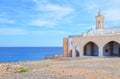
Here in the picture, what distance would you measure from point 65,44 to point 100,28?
7.60 metres

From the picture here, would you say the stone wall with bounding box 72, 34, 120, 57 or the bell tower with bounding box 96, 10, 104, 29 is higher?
the bell tower with bounding box 96, 10, 104, 29

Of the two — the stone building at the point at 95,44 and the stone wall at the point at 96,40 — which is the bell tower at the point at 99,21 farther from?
the stone wall at the point at 96,40

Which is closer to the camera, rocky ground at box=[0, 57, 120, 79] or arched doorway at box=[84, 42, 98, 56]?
rocky ground at box=[0, 57, 120, 79]

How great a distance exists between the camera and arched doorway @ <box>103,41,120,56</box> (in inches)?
1393

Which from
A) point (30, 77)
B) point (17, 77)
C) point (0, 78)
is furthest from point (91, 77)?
point (0, 78)

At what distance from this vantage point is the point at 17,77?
13.0 metres

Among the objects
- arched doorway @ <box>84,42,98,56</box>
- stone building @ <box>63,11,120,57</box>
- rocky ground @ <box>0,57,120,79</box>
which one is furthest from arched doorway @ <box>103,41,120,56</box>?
rocky ground @ <box>0,57,120,79</box>

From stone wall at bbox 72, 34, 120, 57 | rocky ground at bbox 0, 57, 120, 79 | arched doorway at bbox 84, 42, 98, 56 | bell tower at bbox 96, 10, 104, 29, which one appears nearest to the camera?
rocky ground at bbox 0, 57, 120, 79

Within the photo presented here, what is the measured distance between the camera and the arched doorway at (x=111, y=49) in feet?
116

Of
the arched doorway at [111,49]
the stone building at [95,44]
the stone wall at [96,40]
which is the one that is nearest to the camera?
the stone wall at [96,40]

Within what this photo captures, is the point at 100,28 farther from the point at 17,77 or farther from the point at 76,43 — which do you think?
the point at 17,77

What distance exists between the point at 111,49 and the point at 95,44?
2.89 metres

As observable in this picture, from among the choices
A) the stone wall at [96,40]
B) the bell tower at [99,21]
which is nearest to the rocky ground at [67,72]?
the stone wall at [96,40]

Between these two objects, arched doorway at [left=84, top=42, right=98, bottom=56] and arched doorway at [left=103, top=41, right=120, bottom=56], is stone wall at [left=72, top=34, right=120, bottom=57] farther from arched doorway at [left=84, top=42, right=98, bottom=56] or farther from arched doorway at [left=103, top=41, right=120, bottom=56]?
arched doorway at [left=84, top=42, right=98, bottom=56]
